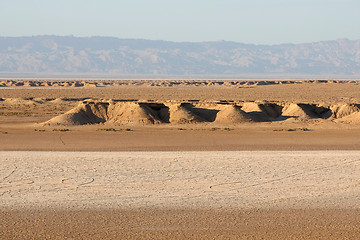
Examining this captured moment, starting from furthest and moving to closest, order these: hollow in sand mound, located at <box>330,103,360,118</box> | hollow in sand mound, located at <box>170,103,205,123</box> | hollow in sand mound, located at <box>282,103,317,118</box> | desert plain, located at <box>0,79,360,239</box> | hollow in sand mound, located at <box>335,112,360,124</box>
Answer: hollow in sand mound, located at <box>330,103,360,118</box> → hollow in sand mound, located at <box>282,103,317,118</box> → hollow in sand mound, located at <box>335,112,360,124</box> → hollow in sand mound, located at <box>170,103,205,123</box> → desert plain, located at <box>0,79,360,239</box>

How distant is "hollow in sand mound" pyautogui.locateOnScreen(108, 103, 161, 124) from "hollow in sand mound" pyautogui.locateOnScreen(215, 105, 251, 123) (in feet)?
11.8

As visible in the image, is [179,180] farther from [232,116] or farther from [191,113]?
[191,113]

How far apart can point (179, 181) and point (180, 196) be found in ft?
6.09

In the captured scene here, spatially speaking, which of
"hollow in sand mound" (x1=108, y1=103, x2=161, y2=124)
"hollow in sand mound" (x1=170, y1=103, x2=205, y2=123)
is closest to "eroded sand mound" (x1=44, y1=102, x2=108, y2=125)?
"hollow in sand mound" (x1=108, y1=103, x2=161, y2=124)

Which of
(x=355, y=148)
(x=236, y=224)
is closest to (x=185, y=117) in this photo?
(x=355, y=148)

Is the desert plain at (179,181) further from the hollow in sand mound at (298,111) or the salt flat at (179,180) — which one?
the hollow in sand mound at (298,111)

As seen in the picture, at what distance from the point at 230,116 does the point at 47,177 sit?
19.0m

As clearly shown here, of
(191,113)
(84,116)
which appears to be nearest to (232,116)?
(191,113)

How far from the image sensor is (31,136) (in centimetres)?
2694

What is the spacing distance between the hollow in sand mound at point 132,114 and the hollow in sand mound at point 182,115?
0.93 meters

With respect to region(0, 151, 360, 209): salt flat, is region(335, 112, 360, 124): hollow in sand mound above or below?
below

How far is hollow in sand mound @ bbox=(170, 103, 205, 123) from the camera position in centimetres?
3300

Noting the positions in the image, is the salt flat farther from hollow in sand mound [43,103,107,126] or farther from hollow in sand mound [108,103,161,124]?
hollow in sand mound [108,103,161,124]

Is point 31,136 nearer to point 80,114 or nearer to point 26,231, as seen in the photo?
point 80,114
